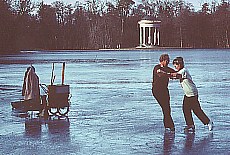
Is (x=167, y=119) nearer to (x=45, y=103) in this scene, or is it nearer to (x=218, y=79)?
(x=45, y=103)

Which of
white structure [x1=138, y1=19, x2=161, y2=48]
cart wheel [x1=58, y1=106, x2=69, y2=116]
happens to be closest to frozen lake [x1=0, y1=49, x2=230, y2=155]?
cart wheel [x1=58, y1=106, x2=69, y2=116]

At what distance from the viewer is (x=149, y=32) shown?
437 ft

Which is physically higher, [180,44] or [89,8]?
[89,8]

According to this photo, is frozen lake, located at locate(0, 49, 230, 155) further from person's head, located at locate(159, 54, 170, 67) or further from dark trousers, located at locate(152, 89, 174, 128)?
person's head, located at locate(159, 54, 170, 67)

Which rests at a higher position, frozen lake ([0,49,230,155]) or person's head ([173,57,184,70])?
person's head ([173,57,184,70])

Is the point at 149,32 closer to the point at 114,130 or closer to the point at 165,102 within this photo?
the point at 114,130

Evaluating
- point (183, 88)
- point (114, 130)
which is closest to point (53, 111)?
point (114, 130)

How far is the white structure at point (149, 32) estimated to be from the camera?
132 metres

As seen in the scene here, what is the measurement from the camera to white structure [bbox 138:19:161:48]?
435 feet

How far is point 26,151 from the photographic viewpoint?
34.1 feet

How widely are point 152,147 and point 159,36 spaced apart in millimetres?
126871

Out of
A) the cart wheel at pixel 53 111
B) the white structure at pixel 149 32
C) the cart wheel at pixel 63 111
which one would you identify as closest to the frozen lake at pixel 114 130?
the cart wheel at pixel 63 111

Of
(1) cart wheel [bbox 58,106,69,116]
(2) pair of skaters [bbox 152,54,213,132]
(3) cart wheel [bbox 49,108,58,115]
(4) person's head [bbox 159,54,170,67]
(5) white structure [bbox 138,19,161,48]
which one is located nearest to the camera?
(4) person's head [bbox 159,54,170,67]

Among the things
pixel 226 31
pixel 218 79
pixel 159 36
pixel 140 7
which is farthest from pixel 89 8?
pixel 218 79
